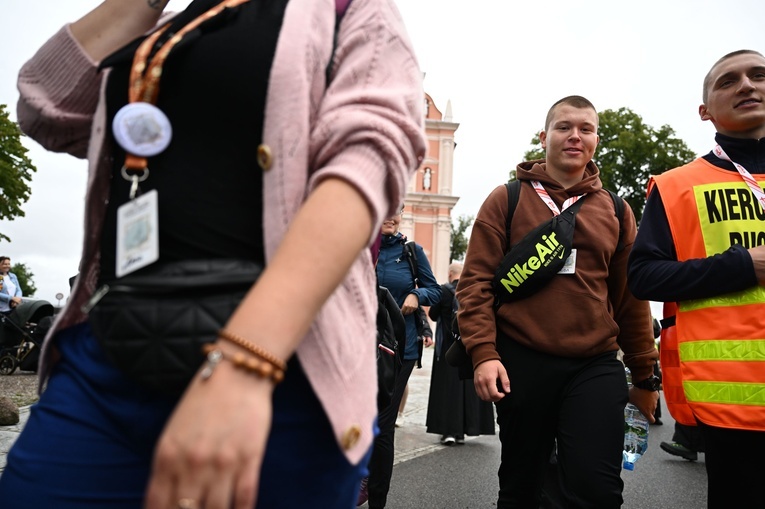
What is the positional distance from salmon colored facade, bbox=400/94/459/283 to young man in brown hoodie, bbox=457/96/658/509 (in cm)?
4658

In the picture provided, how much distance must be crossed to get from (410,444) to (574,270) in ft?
14.7

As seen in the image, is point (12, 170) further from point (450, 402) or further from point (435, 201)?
point (435, 201)

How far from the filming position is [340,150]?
1082 millimetres

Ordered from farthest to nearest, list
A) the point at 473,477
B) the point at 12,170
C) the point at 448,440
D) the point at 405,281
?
the point at 12,170, the point at 448,440, the point at 405,281, the point at 473,477

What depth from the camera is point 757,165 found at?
→ 2.82 metres

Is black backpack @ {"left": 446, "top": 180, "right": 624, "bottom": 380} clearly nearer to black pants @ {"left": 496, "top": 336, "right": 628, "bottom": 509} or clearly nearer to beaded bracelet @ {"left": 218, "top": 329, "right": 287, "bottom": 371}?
black pants @ {"left": 496, "top": 336, "right": 628, "bottom": 509}

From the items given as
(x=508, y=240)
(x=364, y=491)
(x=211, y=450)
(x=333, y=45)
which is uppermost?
(x=333, y=45)

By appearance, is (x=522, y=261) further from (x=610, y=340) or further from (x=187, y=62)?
(x=187, y=62)

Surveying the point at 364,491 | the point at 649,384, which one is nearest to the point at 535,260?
the point at 649,384

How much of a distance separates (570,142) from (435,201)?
47700 mm

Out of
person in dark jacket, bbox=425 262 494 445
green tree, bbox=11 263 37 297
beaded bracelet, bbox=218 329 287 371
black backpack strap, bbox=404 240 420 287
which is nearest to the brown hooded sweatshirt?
beaded bracelet, bbox=218 329 287 371

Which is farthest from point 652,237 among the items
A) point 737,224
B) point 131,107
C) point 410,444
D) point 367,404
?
point 410,444

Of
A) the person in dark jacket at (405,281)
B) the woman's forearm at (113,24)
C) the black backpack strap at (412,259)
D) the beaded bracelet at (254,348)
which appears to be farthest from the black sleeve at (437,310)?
the beaded bracelet at (254,348)

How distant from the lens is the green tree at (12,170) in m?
27.7
